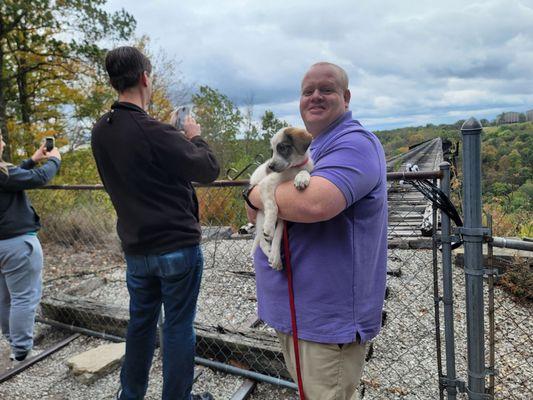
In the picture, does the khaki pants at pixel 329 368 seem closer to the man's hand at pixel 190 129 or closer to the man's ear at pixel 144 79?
the man's hand at pixel 190 129

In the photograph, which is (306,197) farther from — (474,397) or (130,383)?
(130,383)

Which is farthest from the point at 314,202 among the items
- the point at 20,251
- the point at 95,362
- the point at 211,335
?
the point at 20,251

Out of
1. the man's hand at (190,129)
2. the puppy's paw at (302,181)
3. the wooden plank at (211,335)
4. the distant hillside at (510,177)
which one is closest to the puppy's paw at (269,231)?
the puppy's paw at (302,181)

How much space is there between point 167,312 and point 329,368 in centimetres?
111

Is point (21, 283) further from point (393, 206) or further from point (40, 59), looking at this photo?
point (40, 59)

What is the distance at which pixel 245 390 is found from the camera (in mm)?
2947

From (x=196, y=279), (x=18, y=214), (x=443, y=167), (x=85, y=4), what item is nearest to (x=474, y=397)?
(x=443, y=167)

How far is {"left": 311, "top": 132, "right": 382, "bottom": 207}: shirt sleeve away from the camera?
1.47 metres

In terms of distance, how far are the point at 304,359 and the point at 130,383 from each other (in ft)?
4.67

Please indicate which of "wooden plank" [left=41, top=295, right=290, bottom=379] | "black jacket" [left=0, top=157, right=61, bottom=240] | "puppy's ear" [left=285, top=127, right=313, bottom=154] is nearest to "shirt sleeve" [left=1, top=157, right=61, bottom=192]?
"black jacket" [left=0, top=157, right=61, bottom=240]

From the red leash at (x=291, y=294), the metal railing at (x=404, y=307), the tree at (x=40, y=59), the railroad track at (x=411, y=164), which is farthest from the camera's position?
the tree at (x=40, y=59)

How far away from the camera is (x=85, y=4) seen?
1191 cm

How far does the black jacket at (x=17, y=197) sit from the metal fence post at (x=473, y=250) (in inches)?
128

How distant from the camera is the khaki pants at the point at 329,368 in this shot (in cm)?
166
